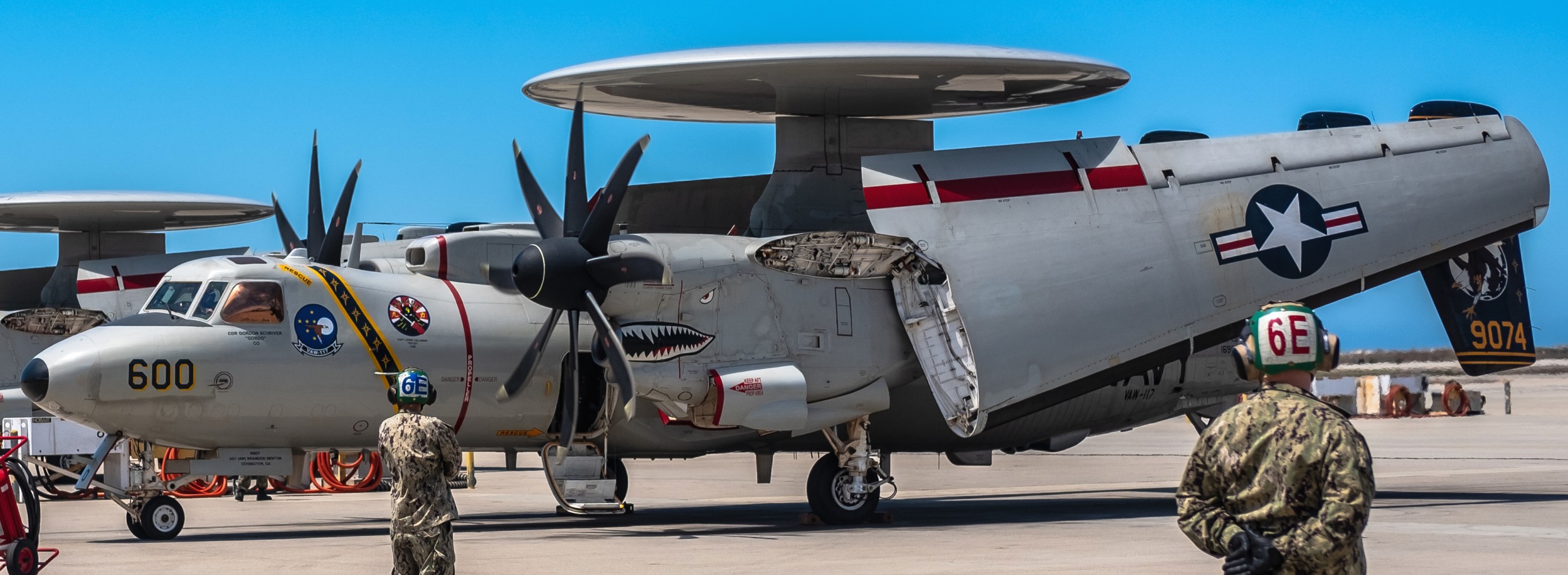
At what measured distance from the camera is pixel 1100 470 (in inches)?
1455

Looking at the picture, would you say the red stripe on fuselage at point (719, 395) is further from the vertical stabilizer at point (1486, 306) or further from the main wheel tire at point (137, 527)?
the vertical stabilizer at point (1486, 306)

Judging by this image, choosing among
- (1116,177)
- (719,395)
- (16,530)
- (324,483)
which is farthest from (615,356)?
(324,483)

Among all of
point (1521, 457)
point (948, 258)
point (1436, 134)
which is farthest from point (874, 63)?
point (1521, 457)

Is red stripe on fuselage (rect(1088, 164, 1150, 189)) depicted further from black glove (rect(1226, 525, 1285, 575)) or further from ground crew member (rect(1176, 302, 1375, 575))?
black glove (rect(1226, 525, 1285, 575))

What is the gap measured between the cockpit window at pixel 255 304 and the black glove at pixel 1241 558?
14943mm

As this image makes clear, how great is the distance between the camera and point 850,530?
19828 mm

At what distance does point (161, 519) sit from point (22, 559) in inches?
244

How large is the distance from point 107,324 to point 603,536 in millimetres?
6358

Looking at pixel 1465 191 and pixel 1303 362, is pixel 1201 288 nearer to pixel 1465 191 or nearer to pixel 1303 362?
pixel 1465 191

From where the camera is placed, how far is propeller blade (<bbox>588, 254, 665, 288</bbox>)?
1892cm

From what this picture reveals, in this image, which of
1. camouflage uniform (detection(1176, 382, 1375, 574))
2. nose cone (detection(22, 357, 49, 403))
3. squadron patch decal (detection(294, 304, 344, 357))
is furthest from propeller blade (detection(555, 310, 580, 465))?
camouflage uniform (detection(1176, 382, 1375, 574))

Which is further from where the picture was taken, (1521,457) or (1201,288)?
(1521,457)

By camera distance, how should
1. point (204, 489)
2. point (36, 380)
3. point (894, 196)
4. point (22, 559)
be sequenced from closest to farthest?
point (22, 559), point (36, 380), point (894, 196), point (204, 489)

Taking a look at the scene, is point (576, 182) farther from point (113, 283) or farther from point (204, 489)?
point (113, 283)
